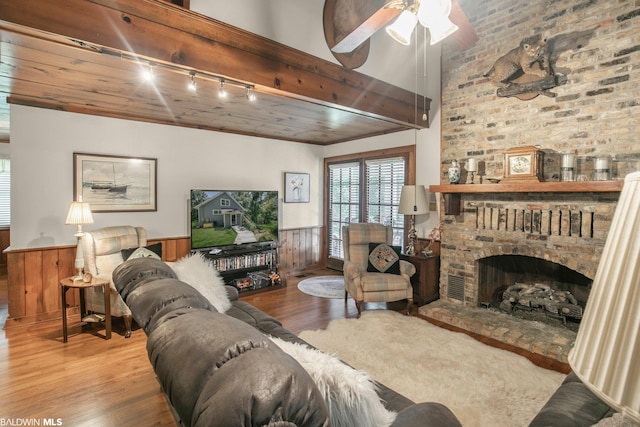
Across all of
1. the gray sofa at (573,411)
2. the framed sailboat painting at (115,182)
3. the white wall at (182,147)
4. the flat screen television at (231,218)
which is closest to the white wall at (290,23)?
the white wall at (182,147)

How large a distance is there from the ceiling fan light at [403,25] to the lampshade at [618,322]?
1744mm

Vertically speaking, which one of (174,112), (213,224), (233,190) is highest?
(174,112)

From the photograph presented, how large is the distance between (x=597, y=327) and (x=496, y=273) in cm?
407

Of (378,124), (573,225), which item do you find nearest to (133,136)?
(378,124)

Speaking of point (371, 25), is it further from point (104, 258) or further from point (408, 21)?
point (104, 258)

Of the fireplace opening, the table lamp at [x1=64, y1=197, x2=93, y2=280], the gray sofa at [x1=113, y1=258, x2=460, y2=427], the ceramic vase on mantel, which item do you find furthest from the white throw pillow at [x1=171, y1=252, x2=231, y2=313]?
the fireplace opening

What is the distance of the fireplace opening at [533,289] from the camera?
3482 mm

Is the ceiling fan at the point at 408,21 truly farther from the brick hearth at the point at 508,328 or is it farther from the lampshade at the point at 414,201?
the brick hearth at the point at 508,328

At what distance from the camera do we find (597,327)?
479 millimetres

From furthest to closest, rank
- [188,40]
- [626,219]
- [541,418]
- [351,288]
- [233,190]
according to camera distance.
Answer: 1. [233,190]
2. [351,288]
3. [188,40]
4. [541,418]
5. [626,219]

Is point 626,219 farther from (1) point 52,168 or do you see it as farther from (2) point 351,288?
(1) point 52,168

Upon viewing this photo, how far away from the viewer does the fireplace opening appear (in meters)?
3.48

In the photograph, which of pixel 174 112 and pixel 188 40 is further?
pixel 174 112

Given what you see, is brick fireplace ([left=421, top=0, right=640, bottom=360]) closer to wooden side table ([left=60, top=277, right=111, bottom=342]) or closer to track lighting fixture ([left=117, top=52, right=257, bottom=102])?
track lighting fixture ([left=117, top=52, right=257, bottom=102])
